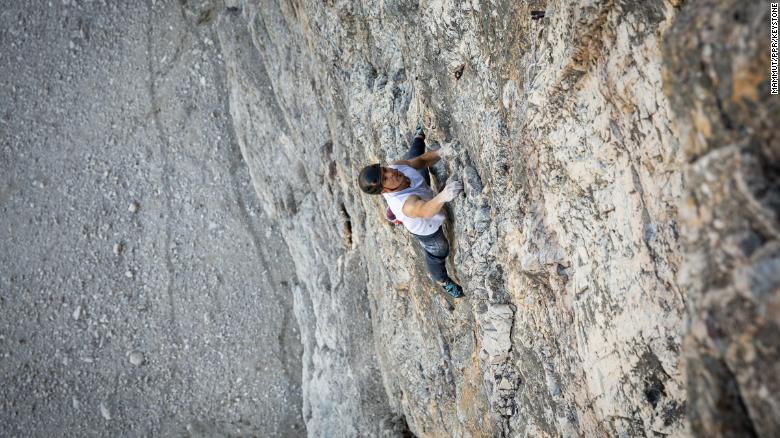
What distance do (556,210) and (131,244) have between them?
13183 millimetres

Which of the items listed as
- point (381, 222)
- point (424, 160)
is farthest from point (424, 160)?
point (381, 222)

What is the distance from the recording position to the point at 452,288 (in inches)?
302

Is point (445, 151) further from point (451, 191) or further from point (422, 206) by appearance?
point (422, 206)

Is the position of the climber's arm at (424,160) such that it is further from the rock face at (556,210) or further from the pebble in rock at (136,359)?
the pebble in rock at (136,359)

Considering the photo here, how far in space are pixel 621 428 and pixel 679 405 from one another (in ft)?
2.40

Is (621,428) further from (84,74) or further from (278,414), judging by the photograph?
(84,74)

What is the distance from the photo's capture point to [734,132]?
2.96 metres

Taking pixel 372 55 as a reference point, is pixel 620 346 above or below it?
below

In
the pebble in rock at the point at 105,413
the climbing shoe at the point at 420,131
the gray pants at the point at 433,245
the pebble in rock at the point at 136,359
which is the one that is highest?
the climbing shoe at the point at 420,131

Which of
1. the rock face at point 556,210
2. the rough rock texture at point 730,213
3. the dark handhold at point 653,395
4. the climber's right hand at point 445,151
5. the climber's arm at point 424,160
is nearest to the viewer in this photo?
the rough rock texture at point 730,213

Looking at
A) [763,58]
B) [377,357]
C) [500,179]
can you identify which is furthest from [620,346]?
[377,357]

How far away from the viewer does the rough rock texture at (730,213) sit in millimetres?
2828

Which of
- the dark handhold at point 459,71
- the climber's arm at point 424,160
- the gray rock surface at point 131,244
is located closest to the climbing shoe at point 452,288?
the climber's arm at point 424,160

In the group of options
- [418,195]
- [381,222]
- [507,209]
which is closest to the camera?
[507,209]
